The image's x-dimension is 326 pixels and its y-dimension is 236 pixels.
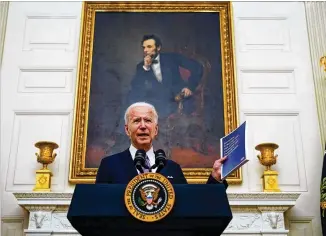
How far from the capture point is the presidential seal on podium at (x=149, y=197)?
1.86m

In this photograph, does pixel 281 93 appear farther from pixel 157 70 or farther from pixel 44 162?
pixel 44 162

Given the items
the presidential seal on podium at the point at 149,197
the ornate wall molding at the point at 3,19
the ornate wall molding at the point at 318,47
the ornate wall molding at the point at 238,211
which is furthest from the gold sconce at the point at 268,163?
the ornate wall molding at the point at 3,19

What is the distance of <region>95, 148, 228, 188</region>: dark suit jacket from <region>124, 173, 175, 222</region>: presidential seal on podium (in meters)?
0.48

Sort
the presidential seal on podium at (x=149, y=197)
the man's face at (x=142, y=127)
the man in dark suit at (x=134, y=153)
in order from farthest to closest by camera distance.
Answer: the man's face at (x=142, y=127)
the man in dark suit at (x=134, y=153)
the presidential seal on podium at (x=149, y=197)

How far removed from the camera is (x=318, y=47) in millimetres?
6227

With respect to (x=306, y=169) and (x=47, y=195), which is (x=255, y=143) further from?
(x=47, y=195)

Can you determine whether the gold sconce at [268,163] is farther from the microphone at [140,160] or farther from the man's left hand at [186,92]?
the microphone at [140,160]

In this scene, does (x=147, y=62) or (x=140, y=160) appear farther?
(x=147, y=62)

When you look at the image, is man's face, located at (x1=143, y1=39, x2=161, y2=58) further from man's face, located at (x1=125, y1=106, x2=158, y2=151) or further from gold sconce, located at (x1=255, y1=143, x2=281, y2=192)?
man's face, located at (x1=125, y1=106, x2=158, y2=151)

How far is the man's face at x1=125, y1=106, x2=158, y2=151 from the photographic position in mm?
2719

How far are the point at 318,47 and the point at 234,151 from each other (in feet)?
14.7

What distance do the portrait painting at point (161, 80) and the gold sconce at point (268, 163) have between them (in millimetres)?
326

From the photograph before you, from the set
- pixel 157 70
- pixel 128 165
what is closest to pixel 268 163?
pixel 157 70

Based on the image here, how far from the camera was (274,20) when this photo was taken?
6.46m
